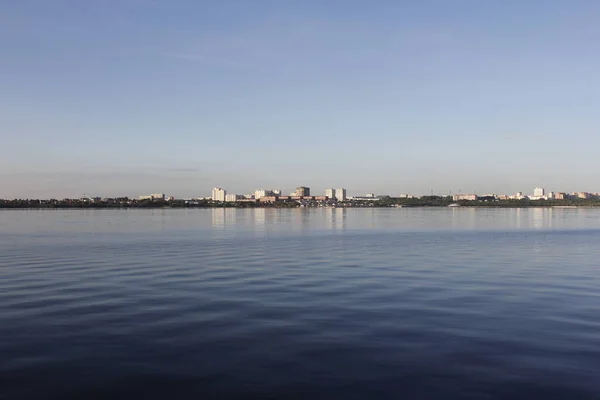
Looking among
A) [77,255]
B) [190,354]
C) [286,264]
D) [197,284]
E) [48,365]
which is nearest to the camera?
[48,365]

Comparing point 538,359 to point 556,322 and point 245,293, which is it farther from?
point 245,293

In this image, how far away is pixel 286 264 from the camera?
3009 centimetres

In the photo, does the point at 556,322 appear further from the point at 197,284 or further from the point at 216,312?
the point at 197,284

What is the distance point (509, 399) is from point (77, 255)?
3134 cm

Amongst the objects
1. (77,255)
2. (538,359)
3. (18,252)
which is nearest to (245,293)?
(538,359)

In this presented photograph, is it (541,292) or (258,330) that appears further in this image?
(541,292)

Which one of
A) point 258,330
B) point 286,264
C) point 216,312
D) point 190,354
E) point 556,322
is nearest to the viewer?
point 190,354

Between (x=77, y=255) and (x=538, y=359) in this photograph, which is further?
Answer: (x=77, y=255)

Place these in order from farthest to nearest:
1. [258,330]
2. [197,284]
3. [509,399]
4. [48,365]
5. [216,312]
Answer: [197,284], [216,312], [258,330], [48,365], [509,399]

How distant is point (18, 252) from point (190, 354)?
30.1 metres

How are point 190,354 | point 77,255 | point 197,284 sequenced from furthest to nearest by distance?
1. point 77,255
2. point 197,284
3. point 190,354

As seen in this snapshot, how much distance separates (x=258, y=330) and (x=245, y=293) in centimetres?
599

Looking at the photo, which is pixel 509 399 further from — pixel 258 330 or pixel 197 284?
pixel 197 284

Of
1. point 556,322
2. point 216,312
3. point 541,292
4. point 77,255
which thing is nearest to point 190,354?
point 216,312
